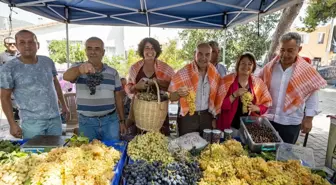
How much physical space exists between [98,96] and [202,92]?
4.04ft

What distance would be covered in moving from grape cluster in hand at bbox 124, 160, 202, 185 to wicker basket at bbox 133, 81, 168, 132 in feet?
1.64

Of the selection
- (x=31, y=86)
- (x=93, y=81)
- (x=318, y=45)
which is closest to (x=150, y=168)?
(x=93, y=81)

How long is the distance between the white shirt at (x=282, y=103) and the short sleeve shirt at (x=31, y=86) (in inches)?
106

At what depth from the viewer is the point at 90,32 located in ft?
58.1

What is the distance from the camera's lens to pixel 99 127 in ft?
Result: 8.61

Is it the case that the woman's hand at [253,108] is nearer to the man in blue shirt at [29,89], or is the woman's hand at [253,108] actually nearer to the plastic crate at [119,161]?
the plastic crate at [119,161]

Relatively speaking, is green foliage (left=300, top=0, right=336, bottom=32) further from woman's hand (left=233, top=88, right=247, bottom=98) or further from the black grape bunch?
the black grape bunch

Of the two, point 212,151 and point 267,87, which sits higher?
point 267,87

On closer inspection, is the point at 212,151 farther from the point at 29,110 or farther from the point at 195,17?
the point at 195,17

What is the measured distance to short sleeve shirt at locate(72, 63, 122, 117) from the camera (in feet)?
8.19

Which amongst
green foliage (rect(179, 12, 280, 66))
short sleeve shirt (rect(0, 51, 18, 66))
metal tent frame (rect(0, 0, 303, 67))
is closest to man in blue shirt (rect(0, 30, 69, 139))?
metal tent frame (rect(0, 0, 303, 67))

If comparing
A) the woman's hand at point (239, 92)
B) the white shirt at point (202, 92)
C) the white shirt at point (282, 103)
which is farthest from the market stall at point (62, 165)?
the white shirt at point (282, 103)

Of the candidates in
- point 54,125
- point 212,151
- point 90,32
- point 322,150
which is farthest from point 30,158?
point 90,32

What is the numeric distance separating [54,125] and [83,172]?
1.54 meters
